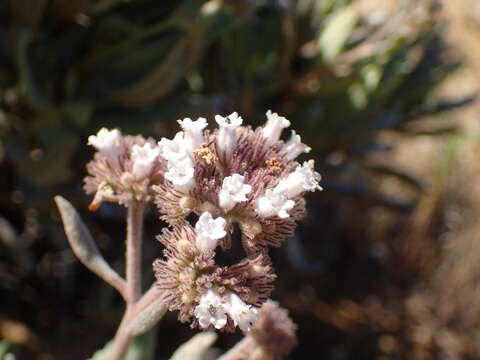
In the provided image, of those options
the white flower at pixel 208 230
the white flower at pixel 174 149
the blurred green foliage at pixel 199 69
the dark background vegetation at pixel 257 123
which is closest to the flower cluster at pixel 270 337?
the white flower at pixel 208 230

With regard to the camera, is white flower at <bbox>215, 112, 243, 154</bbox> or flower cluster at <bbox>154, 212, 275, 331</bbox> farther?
white flower at <bbox>215, 112, 243, 154</bbox>

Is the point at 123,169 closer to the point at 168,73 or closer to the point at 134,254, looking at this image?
the point at 134,254

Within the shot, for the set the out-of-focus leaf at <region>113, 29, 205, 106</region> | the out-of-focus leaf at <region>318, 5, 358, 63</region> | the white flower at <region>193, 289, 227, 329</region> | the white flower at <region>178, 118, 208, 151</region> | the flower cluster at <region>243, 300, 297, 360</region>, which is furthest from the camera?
the out-of-focus leaf at <region>318, 5, 358, 63</region>

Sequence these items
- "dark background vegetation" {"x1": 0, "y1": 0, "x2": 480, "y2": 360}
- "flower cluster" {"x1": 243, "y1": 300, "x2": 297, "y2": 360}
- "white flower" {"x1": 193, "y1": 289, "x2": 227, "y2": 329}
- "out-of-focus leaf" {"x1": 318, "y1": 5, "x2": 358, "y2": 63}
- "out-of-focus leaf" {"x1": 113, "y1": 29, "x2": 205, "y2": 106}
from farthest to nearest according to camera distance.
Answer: "out-of-focus leaf" {"x1": 318, "y1": 5, "x2": 358, "y2": 63}, "dark background vegetation" {"x1": 0, "y1": 0, "x2": 480, "y2": 360}, "out-of-focus leaf" {"x1": 113, "y1": 29, "x2": 205, "y2": 106}, "flower cluster" {"x1": 243, "y1": 300, "x2": 297, "y2": 360}, "white flower" {"x1": 193, "y1": 289, "x2": 227, "y2": 329}

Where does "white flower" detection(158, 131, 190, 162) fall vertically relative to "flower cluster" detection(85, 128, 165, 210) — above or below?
below

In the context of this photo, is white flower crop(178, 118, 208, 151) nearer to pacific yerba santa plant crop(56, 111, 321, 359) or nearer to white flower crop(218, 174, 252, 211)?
pacific yerba santa plant crop(56, 111, 321, 359)

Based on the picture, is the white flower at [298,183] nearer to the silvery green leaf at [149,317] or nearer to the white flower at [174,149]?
the white flower at [174,149]

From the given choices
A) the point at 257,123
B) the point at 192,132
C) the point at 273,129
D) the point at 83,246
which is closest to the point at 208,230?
the point at 192,132

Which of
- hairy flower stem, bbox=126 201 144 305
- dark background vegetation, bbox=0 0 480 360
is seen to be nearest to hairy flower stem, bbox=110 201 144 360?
hairy flower stem, bbox=126 201 144 305
